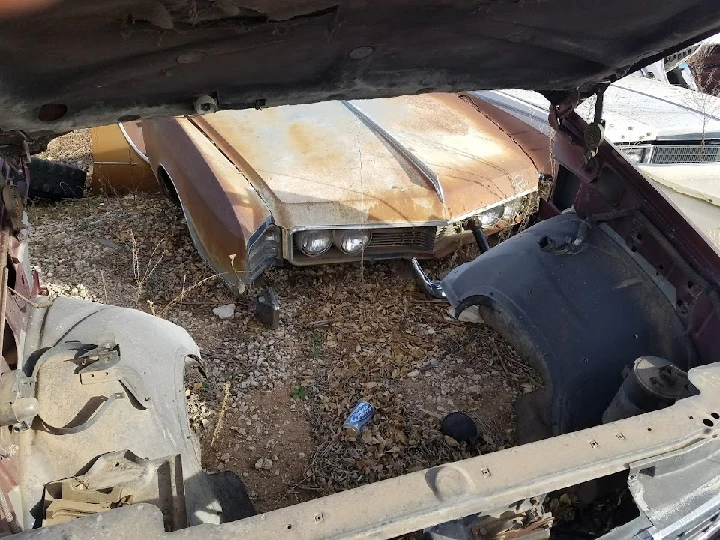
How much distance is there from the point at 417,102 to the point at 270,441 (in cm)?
271

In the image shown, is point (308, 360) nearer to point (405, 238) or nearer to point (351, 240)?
point (351, 240)

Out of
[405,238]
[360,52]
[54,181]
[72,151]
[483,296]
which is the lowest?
[72,151]

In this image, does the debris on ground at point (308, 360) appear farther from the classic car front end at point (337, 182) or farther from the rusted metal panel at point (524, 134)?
the rusted metal panel at point (524, 134)

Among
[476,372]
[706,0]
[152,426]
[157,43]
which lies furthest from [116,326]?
[706,0]

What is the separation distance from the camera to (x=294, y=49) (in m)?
1.83

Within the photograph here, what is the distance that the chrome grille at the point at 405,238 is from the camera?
3744 mm

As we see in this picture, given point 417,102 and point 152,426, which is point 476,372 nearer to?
point 152,426

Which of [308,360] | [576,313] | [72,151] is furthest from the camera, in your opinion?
[72,151]

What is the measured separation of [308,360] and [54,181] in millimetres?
3115

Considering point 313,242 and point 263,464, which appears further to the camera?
point 313,242

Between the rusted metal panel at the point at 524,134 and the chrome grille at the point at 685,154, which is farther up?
the rusted metal panel at the point at 524,134

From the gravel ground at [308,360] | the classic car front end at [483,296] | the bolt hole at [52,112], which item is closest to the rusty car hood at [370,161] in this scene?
the gravel ground at [308,360]

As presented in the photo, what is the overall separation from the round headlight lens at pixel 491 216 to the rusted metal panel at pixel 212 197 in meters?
1.41

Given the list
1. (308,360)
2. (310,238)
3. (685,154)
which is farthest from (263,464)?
(685,154)
